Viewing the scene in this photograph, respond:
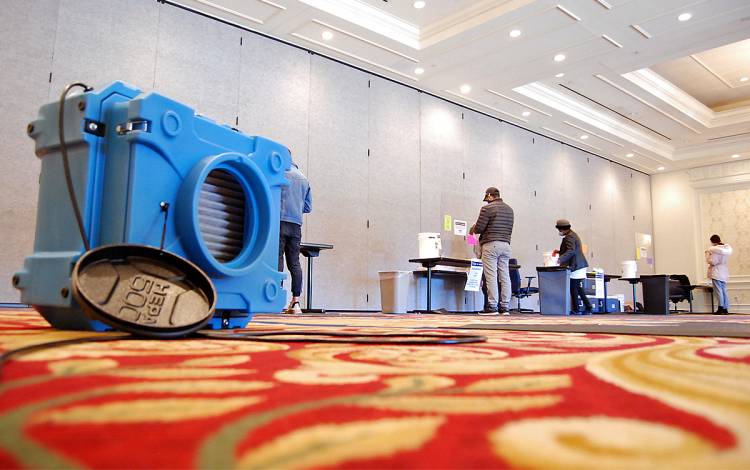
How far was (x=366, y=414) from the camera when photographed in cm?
40

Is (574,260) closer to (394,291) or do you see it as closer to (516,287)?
(516,287)

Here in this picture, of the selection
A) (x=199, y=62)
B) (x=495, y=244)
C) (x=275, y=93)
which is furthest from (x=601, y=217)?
(x=199, y=62)

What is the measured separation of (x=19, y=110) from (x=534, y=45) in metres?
4.94

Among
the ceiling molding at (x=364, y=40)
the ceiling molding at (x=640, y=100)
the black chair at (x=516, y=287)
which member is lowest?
the black chair at (x=516, y=287)

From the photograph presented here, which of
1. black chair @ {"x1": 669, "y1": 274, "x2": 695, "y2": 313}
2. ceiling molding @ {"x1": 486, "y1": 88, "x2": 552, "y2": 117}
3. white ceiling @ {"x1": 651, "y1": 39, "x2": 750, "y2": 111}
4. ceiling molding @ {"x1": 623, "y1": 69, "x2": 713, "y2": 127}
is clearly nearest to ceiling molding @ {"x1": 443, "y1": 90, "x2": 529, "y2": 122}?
ceiling molding @ {"x1": 486, "y1": 88, "x2": 552, "y2": 117}

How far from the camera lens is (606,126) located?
8.58 metres

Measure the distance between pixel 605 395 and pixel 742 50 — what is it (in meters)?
8.10

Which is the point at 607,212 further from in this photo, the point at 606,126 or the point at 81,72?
the point at 81,72

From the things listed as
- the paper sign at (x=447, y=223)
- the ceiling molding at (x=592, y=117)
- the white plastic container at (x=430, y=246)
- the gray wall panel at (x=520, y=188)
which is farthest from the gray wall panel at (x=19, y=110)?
the gray wall panel at (x=520, y=188)

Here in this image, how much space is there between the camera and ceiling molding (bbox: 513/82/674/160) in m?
7.34

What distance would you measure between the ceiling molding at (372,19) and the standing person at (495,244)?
195 centimetres

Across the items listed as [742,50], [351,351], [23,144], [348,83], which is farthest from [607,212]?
[351,351]

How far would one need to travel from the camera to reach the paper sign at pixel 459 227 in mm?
7177

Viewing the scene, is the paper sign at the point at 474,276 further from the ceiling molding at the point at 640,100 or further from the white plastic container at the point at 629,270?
the white plastic container at the point at 629,270
